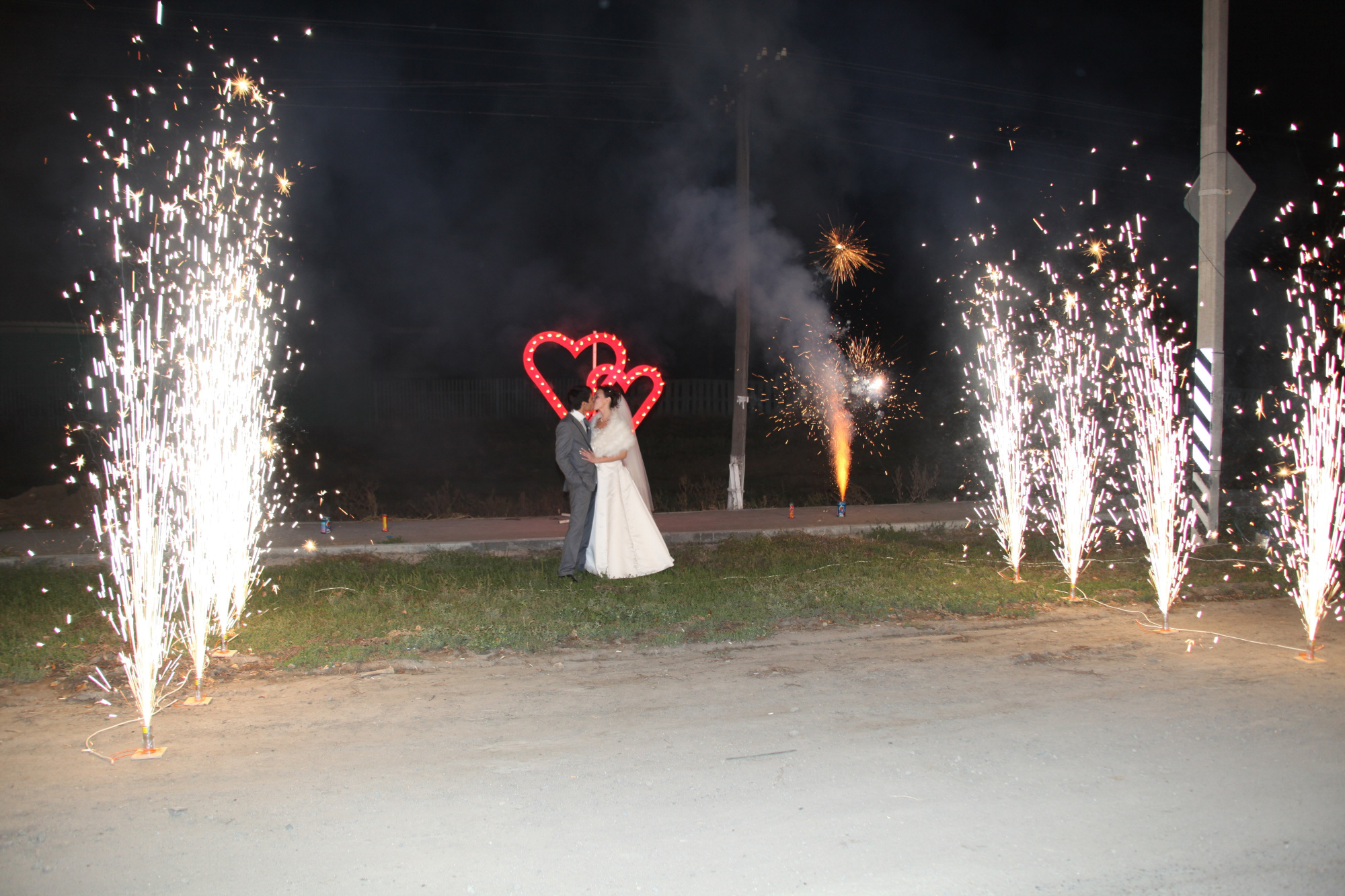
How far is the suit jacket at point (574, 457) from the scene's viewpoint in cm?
848

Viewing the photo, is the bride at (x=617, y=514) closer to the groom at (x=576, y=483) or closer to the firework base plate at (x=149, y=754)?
the groom at (x=576, y=483)

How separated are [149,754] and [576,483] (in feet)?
15.2

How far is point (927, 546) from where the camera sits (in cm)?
1055

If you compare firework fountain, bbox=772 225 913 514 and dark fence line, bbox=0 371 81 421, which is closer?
firework fountain, bbox=772 225 913 514

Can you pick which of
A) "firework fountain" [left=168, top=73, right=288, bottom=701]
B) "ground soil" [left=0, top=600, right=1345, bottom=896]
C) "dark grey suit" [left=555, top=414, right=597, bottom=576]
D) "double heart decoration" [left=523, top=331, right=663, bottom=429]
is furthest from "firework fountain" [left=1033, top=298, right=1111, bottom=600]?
"firework fountain" [left=168, top=73, right=288, bottom=701]

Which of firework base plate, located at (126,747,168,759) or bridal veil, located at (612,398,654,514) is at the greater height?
bridal veil, located at (612,398,654,514)

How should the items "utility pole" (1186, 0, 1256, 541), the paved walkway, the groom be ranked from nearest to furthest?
the groom < the paved walkway < "utility pole" (1186, 0, 1256, 541)

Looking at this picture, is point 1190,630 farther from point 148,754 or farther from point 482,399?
point 482,399

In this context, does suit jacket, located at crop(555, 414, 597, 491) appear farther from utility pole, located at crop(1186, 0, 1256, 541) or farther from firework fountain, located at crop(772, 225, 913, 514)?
firework fountain, located at crop(772, 225, 913, 514)

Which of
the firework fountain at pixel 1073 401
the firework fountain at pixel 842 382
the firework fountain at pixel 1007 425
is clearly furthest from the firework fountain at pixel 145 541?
the firework fountain at pixel 842 382

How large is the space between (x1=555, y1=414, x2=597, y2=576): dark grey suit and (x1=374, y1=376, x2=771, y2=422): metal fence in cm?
1908

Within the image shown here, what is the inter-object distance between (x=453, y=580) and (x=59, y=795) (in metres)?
4.51

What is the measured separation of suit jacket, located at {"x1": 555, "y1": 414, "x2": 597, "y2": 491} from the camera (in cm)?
848

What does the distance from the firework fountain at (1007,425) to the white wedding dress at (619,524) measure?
11.0 feet
